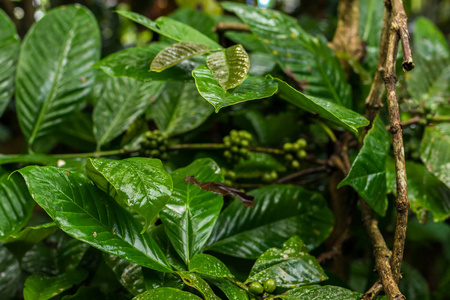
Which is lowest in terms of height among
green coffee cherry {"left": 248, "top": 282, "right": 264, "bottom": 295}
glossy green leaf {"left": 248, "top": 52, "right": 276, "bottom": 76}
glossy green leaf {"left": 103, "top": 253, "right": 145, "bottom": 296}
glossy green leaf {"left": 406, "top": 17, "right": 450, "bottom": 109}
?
glossy green leaf {"left": 103, "top": 253, "right": 145, "bottom": 296}

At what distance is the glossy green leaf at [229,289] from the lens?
1.53 ft

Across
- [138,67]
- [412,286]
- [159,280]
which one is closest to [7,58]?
[138,67]

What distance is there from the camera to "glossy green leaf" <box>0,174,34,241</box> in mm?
599

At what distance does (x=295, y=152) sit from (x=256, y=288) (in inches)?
16.4

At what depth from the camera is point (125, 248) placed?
480mm

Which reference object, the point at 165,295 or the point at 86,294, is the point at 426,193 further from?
the point at 86,294

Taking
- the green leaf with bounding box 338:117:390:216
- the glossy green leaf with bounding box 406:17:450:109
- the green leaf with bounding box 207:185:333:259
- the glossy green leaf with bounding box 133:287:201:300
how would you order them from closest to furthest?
the glossy green leaf with bounding box 133:287:201:300 → the green leaf with bounding box 338:117:390:216 → the green leaf with bounding box 207:185:333:259 → the glossy green leaf with bounding box 406:17:450:109

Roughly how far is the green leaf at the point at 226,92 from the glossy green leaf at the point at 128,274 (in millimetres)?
300

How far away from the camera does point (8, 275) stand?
2.45ft

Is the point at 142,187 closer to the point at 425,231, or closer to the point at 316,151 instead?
the point at 316,151

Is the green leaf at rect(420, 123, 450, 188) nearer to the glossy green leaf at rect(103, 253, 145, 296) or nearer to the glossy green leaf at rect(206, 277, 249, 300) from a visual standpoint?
the glossy green leaf at rect(206, 277, 249, 300)

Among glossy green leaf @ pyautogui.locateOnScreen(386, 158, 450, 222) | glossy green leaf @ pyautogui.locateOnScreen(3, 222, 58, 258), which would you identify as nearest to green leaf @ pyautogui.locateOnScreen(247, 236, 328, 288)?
glossy green leaf @ pyautogui.locateOnScreen(386, 158, 450, 222)

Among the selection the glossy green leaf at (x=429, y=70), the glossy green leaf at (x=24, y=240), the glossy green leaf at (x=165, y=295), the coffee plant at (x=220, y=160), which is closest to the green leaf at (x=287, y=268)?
the coffee plant at (x=220, y=160)

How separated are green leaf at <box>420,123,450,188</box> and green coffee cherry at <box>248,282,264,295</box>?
0.39m
